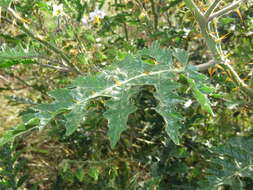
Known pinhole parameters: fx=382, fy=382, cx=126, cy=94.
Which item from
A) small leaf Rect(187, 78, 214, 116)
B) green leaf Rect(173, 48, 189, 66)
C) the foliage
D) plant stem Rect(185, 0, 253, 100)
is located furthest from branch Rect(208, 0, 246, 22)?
the foliage

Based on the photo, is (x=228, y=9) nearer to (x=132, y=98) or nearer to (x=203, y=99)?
(x=203, y=99)

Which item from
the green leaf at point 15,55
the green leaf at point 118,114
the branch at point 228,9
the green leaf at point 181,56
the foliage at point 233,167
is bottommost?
the foliage at point 233,167

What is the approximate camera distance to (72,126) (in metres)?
1.01

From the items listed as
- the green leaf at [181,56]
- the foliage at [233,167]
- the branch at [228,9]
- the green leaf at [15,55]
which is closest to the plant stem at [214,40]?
the branch at [228,9]

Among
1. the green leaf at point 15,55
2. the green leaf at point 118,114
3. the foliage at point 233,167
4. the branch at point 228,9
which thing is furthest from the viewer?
the foliage at point 233,167

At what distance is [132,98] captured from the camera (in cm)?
169

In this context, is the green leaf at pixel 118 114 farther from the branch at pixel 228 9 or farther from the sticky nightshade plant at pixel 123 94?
the branch at pixel 228 9

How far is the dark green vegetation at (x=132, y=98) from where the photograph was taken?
3.51 feet

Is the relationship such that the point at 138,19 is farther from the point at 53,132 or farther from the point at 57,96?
the point at 57,96

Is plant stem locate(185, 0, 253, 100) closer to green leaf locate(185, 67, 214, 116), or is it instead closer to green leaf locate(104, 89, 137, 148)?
green leaf locate(185, 67, 214, 116)

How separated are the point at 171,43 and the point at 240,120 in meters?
0.64

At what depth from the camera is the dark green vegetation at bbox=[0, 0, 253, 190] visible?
3.51ft

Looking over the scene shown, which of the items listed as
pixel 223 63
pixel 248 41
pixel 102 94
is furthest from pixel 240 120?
pixel 102 94

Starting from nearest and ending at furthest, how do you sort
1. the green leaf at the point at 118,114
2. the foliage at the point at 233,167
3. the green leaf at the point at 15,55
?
the green leaf at the point at 118,114, the green leaf at the point at 15,55, the foliage at the point at 233,167
